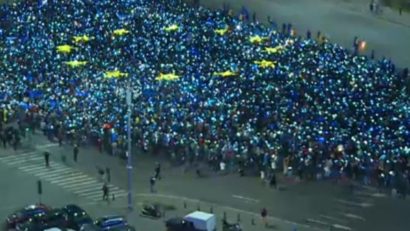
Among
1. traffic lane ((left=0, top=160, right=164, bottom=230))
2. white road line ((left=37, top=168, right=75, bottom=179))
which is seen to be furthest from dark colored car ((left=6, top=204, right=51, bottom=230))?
white road line ((left=37, top=168, right=75, bottom=179))

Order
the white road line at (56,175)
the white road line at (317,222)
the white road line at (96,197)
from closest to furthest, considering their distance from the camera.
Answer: the white road line at (317,222) → the white road line at (96,197) → the white road line at (56,175)

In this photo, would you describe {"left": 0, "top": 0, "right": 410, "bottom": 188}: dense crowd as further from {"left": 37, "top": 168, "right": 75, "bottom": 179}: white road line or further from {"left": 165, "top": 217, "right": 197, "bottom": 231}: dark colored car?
{"left": 165, "top": 217, "right": 197, "bottom": 231}: dark colored car

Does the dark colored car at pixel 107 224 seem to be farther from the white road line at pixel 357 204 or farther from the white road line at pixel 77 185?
the white road line at pixel 357 204

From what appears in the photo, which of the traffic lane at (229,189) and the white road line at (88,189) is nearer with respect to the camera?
the traffic lane at (229,189)

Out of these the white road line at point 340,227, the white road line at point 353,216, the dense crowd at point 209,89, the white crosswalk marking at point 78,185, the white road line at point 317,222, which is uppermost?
the dense crowd at point 209,89

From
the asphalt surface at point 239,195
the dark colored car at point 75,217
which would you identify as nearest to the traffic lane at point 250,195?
the asphalt surface at point 239,195

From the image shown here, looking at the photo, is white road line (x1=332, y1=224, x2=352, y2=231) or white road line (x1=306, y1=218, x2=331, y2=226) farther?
white road line (x1=306, y1=218, x2=331, y2=226)
